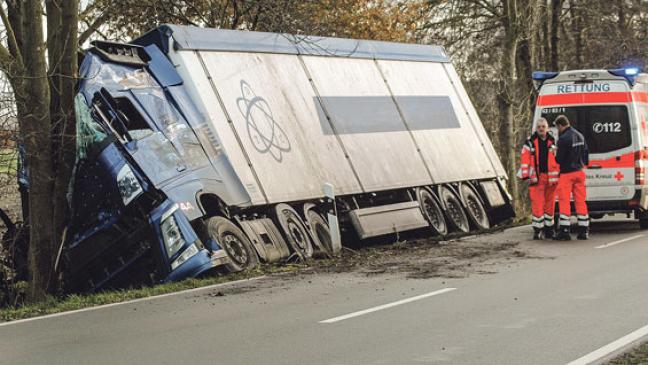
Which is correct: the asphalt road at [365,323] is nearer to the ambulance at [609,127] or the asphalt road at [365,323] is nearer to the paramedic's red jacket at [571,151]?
the paramedic's red jacket at [571,151]

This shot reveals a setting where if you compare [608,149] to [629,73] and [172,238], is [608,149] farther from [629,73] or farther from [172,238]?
[172,238]

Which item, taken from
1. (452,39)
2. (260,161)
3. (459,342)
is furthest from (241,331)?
(452,39)

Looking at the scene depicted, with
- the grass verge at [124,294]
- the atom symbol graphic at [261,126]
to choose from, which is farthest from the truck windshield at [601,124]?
the grass verge at [124,294]

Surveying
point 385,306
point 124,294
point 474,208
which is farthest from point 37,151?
point 474,208

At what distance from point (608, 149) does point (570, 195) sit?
5.43 feet

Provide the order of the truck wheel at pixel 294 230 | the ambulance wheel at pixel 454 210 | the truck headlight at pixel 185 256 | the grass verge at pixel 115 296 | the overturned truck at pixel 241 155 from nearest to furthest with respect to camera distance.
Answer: the grass verge at pixel 115 296
the truck headlight at pixel 185 256
the overturned truck at pixel 241 155
the truck wheel at pixel 294 230
the ambulance wheel at pixel 454 210

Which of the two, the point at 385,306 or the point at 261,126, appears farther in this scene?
the point at 261,126

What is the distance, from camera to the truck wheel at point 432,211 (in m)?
15.8

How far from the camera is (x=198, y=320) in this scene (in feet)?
26.3

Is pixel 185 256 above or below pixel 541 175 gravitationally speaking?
above

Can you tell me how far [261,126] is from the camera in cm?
1331

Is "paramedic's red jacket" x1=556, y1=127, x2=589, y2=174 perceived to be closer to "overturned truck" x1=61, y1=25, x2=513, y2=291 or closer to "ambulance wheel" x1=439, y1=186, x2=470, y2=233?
"overturned truck" x1=61, y1=25, x2=513, y2=291

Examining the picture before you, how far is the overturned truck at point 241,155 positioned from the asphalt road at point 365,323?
1.65 metres

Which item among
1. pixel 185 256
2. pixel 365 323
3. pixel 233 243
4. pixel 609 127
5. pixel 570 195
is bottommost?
pixel 570 195
